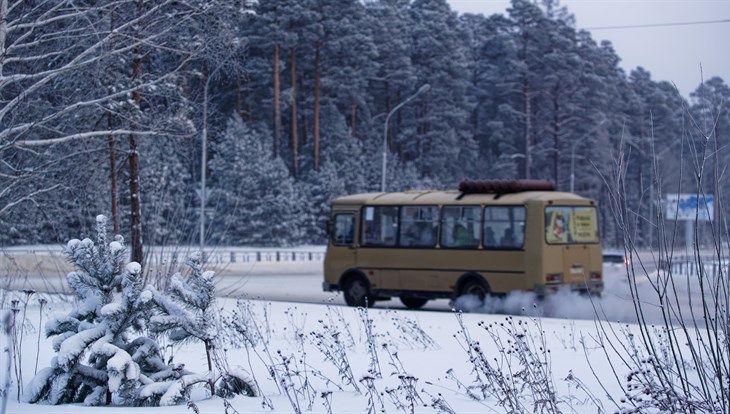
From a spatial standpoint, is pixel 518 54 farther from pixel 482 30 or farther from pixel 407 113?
pixel 482 30

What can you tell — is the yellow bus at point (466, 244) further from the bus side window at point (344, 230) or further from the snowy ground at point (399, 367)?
the snowy ground at point (399, 367)

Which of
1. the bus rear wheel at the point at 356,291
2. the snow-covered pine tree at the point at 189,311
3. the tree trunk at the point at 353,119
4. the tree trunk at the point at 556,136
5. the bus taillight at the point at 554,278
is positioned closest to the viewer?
the snow-covered pine tree at the point at 189,311

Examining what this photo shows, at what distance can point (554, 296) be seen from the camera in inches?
838

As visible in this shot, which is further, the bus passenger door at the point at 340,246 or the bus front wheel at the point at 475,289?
the bus passenger door at the point at 340,246

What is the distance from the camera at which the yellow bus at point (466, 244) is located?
21.6m

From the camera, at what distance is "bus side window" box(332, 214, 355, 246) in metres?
24.7

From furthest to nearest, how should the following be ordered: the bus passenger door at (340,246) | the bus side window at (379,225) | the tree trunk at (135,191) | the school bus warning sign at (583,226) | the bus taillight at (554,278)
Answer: the bus passenger door at (340,246), the bus side window at (379,225), the school bus warning sign at (583,226), the tree trunk at (135,191), the bus taillight at (554,278)

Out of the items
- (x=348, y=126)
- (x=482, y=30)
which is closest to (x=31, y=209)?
(x=348, y=126)

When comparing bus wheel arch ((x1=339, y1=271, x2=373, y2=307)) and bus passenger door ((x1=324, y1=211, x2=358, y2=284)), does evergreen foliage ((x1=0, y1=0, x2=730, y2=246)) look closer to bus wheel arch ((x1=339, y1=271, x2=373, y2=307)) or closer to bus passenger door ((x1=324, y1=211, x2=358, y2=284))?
bus passenger door ((x1=324, y1=211, x2=358, y2=284))

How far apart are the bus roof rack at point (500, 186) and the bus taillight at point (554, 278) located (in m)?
2.10

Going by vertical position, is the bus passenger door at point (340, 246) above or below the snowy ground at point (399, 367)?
above

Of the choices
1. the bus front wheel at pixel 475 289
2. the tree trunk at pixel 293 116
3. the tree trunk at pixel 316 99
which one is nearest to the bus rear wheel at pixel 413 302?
the bus front wheel at pixel 475 289

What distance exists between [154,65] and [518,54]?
210ft

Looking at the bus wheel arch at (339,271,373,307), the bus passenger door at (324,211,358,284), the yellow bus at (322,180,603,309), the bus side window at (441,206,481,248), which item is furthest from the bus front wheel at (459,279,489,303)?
the bus passenger door at (324,211,358,284)
